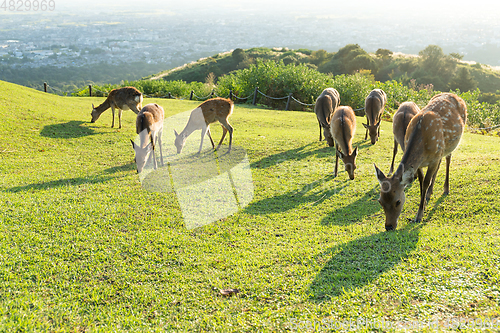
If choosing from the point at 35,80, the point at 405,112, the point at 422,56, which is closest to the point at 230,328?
the point at 405,112

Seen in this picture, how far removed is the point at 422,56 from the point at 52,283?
6593cm

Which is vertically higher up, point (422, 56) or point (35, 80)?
point (422, 56)

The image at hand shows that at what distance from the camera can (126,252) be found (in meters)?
4.49

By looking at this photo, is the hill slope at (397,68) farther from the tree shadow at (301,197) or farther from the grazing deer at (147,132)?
the tree shadow at (301,197)

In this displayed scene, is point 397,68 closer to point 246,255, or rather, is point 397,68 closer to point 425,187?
point 425,187

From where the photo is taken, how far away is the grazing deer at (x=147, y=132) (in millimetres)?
7926

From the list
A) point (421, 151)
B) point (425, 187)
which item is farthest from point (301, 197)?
point (421, 151)

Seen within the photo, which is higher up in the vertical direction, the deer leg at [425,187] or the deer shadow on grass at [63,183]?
the deer leg at [425,187]

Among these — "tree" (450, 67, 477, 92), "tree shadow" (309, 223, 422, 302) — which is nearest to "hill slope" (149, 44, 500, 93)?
"tree" (450, 67, 477, 92)

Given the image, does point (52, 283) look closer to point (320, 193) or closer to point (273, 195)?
point (273, 195)

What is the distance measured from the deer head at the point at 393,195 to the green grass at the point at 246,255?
27 centimetres

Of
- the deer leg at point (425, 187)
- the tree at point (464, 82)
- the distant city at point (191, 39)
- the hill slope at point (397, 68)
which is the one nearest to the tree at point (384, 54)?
the hill slope at point (397, 68)

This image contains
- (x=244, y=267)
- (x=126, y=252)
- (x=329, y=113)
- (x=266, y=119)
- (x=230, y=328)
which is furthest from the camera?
(x=266, y=119)

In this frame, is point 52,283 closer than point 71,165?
Yes
